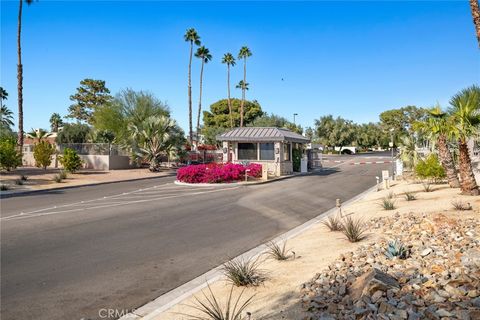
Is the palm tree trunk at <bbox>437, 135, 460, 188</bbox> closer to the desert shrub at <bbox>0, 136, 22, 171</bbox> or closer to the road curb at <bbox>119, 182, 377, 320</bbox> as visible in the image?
the road curb at <bbox>119, 182, 377, 320</bbox>

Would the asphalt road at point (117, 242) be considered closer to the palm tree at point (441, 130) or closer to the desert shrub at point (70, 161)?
the palm tree at point (441, 130)

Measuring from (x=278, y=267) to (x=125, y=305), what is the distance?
261 cm

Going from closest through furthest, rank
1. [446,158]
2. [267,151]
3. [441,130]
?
[441,130] < [446,158] < [267,151]

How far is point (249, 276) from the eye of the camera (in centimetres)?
580

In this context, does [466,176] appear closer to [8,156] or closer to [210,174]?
[210,174]

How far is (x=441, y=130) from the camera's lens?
1354cm

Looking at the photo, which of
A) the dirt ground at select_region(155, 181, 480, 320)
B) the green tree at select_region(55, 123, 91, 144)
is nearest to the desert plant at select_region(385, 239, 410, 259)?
the dirt ground at select_region(155, 181, 480, 320)

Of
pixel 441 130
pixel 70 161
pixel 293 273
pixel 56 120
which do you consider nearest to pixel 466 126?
pixel 441 130

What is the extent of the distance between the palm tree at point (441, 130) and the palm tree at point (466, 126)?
1.08 ft

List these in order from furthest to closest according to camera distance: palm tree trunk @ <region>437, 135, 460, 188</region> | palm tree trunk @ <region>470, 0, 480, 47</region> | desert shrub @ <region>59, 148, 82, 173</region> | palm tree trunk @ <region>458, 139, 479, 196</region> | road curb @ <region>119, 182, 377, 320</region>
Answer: desert shrub @ <region>59, 148, 82, 173</region> < palm tree trunk @ <region>437, 135, 460, 188</region> < palm tree trunk @ <region>458, 139, 479, 196</region> < palm tree trunk @ <region>470, 0, 480, 47</region> < road curb @ <region>119, 182, 377, 320</region>

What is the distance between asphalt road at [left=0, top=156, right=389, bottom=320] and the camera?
5805 millimetres

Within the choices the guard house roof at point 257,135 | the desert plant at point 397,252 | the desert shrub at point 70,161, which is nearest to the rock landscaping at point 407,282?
the desert plant at point 397,252

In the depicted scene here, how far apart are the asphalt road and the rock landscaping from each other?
270 centimetres

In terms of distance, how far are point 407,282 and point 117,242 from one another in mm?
6712
